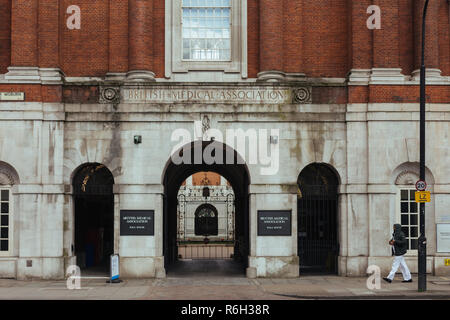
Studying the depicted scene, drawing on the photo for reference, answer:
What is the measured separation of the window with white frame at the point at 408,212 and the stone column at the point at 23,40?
13.0 meters

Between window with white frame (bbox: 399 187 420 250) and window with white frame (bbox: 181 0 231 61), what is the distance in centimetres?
768

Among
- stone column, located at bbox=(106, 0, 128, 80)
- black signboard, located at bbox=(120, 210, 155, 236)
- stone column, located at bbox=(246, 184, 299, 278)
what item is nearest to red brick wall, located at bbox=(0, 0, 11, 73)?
stone column, located at bbox=(106, 0, 128, 80)

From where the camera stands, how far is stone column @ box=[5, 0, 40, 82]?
1978 centimetres

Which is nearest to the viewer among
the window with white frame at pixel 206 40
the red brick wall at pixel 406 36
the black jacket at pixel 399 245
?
the black jacket at pixel 399 245

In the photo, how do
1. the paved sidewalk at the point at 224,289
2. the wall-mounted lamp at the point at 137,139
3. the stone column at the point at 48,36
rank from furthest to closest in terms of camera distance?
the stone column at the point at 48,36, the wall-mounted lamp at the point at 137,139, the paved sidewalk at the point at 224,289

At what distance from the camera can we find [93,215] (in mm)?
23719

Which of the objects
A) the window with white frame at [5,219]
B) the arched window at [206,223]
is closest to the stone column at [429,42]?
the window with white frame at [5,219]

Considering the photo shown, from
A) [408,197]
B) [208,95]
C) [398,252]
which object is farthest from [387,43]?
[398,252]

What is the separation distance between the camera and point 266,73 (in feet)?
66.0

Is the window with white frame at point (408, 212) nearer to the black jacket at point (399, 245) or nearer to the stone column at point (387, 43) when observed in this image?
the black jacket at point (399, 245)

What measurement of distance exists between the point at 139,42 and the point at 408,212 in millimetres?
10783

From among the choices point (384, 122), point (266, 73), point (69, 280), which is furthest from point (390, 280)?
point (69, 280)

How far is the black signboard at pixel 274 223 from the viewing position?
769 inches

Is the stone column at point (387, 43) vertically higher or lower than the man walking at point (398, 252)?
higher
